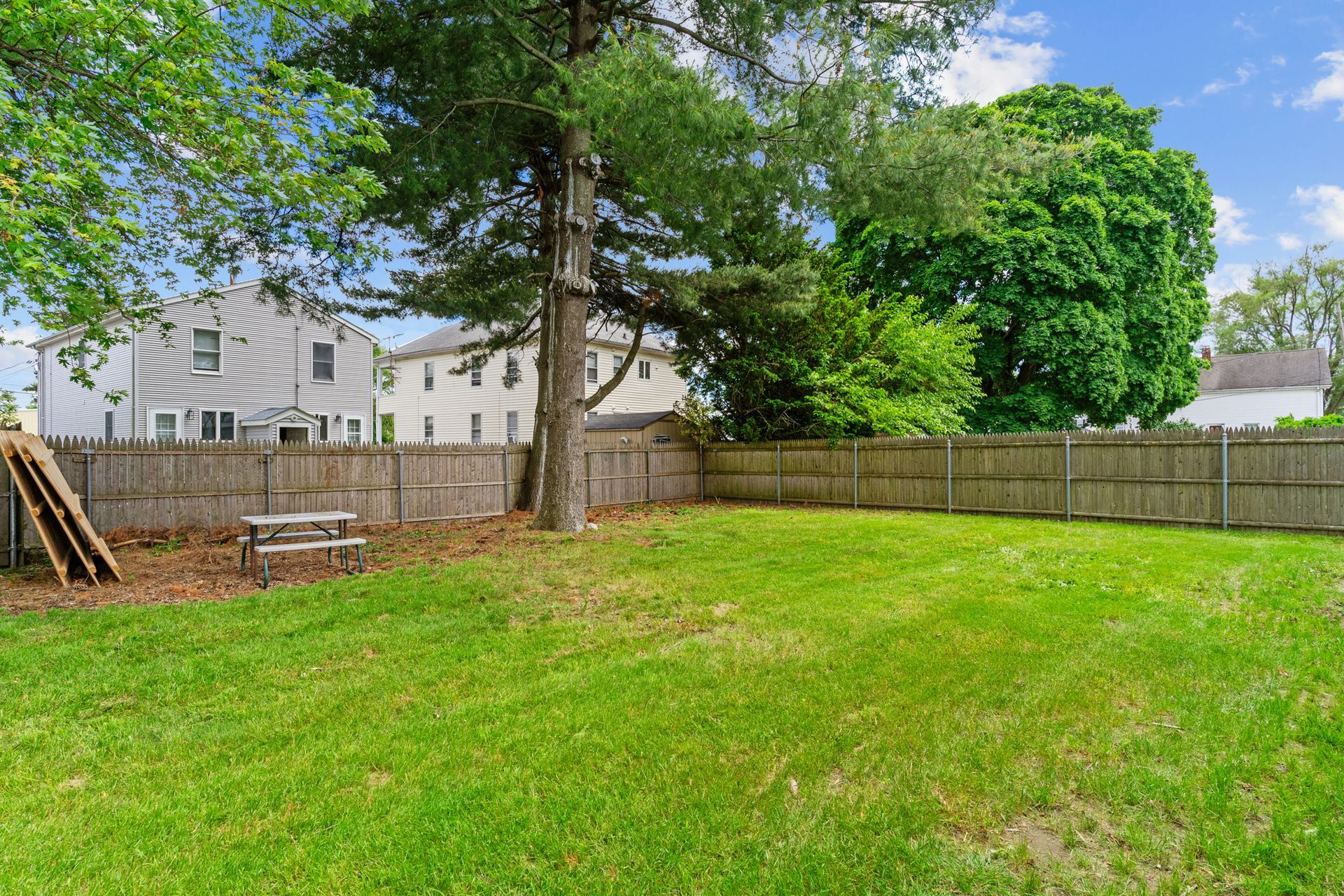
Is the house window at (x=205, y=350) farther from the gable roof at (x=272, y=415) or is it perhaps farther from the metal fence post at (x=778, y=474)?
the metal fence post at (x=778, y=474)

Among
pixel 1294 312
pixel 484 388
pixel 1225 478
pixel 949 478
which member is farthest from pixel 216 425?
pixel 1294 312

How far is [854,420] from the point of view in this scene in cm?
1527

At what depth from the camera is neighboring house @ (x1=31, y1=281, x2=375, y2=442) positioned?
52.8 feet

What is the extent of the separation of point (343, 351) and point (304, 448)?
10699 millimetres

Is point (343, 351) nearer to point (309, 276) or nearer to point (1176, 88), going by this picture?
point (309, 276)

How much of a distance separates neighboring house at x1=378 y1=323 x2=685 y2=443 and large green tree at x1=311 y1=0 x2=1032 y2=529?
37.2 ft

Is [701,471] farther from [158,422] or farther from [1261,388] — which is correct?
[1261,388]

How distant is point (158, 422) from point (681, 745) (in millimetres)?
19162

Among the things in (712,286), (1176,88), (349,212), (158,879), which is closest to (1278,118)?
(1176,88)

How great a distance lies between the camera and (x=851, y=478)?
47.9ft

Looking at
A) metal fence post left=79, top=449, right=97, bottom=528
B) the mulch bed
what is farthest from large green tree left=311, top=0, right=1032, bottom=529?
metal fence post left=79, top=449, right=97, bottom=528

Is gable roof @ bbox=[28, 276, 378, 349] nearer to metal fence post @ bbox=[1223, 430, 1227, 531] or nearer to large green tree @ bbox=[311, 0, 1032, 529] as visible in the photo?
large green tree @ bbox=[311, 0, 1032, 529]

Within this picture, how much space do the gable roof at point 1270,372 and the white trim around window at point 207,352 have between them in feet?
128

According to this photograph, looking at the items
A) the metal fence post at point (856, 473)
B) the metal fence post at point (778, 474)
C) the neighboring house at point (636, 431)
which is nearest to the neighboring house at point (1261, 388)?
the metal fence post at point (856, 473)
